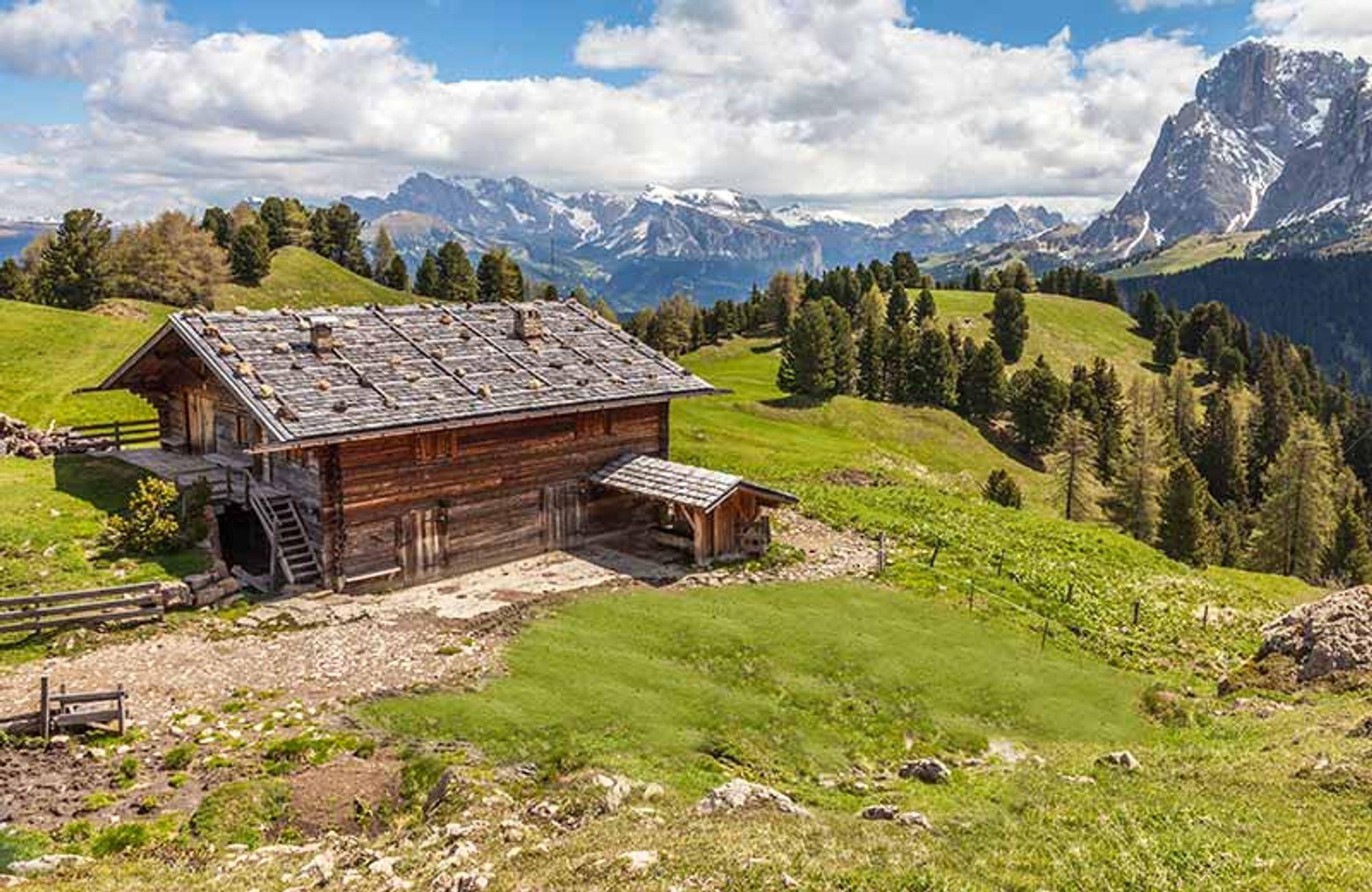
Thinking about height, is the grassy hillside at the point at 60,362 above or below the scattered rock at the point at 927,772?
above

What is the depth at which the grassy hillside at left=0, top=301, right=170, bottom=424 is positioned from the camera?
54219 mm

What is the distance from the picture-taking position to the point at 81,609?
24.6 metres

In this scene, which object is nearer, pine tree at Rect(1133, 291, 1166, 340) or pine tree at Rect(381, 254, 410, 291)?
pine tree at Rect(381, 254, 410, 291)

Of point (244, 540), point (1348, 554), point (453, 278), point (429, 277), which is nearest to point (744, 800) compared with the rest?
point (244, 540)

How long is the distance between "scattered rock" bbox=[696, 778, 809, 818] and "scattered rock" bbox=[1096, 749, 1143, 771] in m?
7.44

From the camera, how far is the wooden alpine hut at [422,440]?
3059 centimetres

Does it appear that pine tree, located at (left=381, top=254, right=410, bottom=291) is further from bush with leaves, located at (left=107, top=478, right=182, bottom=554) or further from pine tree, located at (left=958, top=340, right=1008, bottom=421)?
bush with leaves, located at (left=107, top=478, right=182, bottom=554)

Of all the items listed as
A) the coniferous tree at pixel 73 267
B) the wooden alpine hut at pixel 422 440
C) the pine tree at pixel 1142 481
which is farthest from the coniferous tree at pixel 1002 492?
the coniferous tree at pixel 73 267

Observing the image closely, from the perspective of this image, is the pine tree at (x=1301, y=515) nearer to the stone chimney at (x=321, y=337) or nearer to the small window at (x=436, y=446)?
the small window at (x=436, y=446)

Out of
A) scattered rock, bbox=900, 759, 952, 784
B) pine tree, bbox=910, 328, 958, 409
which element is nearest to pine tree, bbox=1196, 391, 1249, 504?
pine tree, bbox=910, 328, 958, 409

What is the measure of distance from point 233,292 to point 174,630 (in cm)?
10338

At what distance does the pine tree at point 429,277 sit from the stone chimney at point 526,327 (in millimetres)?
108466

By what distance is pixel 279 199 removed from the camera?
14275 centimetres

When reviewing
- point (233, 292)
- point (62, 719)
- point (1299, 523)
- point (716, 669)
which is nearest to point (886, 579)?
point (716, 669)
